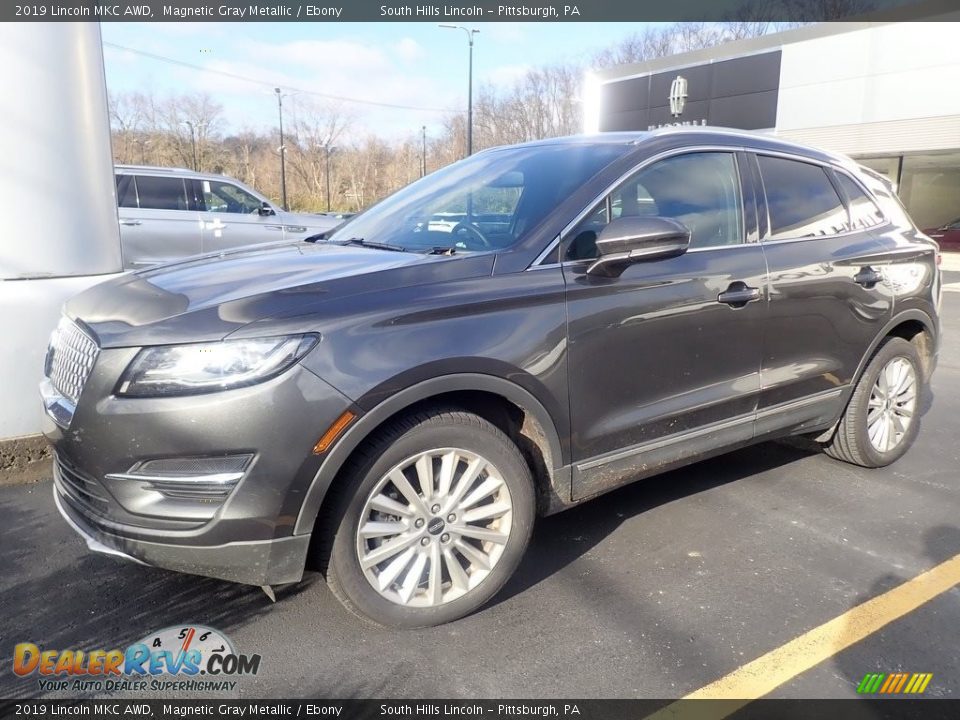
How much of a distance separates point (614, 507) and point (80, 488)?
2.53 m

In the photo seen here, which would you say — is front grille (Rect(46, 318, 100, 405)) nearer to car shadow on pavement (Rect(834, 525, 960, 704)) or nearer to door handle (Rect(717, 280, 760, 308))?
door handle (Rect(717, 280, 760, 308))

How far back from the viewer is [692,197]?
11.2ft

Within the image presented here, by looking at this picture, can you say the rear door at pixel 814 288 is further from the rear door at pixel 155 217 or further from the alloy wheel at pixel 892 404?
the rear door at pixel 155 217

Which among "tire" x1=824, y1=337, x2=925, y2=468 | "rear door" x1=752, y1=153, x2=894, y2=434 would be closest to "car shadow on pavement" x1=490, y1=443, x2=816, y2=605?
"tire" x1=824, y1=337, x2=925, y2=468

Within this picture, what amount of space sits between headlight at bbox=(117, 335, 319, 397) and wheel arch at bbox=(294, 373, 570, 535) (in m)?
0.33

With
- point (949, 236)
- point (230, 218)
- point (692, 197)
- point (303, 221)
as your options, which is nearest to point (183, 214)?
point (230, 218)

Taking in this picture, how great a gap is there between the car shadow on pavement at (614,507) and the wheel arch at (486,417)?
36cm

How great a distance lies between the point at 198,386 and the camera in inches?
88.4

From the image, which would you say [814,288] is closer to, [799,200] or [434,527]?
[799,200]

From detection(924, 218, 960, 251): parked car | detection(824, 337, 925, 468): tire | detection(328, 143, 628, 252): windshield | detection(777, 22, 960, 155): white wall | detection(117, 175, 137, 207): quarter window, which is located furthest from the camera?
detection(924, 218, 960, 251): parked car

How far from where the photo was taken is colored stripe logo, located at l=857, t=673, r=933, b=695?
240 centimetres

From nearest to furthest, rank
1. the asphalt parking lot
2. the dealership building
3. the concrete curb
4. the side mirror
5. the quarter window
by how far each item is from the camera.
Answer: the asphalt parking lot, the side mirror, the concrete curb, the quarter window, the dealership building

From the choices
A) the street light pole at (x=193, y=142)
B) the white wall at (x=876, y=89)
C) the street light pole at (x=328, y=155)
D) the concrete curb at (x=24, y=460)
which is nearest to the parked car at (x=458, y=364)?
the concrete curb at (x=24, y=460)
